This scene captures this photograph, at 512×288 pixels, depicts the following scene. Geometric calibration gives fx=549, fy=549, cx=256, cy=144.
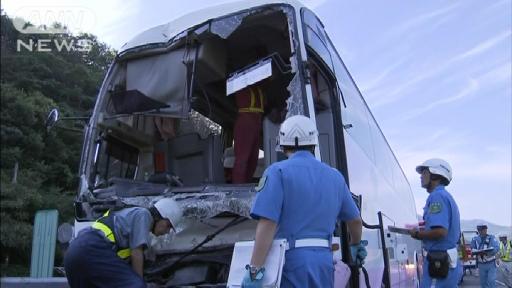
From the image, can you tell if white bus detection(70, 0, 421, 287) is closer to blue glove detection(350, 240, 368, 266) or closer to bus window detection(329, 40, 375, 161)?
bus window detection(329, 40, 375, 161)

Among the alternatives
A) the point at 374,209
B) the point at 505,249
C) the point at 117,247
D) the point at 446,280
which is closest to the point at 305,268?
the point at 117,247

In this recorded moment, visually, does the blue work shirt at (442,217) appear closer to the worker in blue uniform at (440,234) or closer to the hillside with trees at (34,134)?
the worker in blue uniform at (440,234)

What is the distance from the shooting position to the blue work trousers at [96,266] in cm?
395

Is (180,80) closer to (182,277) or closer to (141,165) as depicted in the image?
(141,165)

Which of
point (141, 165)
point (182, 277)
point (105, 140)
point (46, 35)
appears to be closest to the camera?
point (182, 277)

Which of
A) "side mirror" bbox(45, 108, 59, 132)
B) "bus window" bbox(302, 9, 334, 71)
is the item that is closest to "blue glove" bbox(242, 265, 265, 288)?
"bus window" bbox(302, 9, 334, 71)

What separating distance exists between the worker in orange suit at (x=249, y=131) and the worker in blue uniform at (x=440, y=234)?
1.63m

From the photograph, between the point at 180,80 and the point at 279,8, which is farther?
the point at 180,80

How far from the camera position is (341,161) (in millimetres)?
4402

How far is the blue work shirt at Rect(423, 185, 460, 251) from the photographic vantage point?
16.2 feet

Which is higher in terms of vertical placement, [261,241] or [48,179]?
[48,179]

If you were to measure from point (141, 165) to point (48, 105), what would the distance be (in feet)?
62.2

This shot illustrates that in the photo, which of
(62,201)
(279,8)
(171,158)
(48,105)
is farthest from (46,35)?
(279,8)

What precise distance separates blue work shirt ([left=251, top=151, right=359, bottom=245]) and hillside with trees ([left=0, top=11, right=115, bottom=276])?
11020mm
